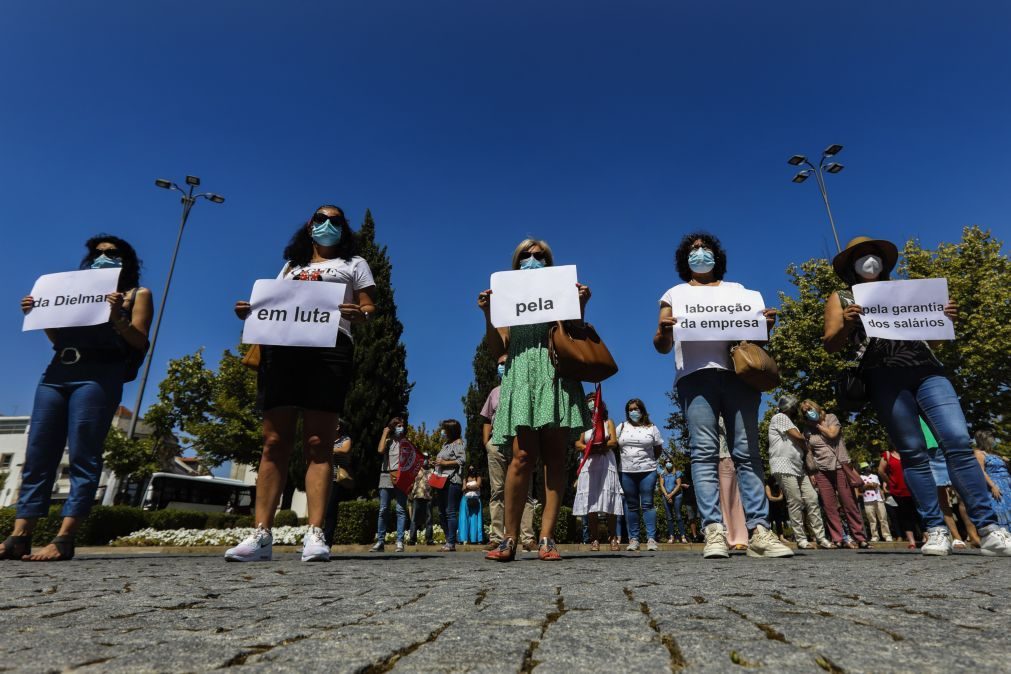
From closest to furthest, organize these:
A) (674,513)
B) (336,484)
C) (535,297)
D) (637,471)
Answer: (535,297) < (336,484) < (637,471) < (674,513)

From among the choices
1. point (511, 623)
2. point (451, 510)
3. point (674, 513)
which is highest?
point (674, 513)

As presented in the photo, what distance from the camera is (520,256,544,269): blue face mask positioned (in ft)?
16.0

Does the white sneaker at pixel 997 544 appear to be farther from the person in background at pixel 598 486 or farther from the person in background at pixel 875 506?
the person in background at pixel 875 506

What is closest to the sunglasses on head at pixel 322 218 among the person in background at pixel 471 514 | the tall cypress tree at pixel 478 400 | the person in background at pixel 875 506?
the person in background at pixel 471 514

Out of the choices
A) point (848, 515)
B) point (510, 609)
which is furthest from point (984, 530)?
point (848, 515)

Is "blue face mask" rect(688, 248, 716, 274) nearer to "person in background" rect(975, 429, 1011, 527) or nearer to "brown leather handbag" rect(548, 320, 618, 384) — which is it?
"brown leather handbag" rect(548, 320, 618, 384)

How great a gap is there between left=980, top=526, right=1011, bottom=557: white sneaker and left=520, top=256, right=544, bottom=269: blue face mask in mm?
3739

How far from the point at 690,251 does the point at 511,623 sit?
4197mm

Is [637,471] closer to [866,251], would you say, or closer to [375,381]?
[866,251]

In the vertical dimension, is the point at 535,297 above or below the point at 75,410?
above

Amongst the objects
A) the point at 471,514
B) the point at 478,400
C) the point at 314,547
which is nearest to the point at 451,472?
the point at 471,514

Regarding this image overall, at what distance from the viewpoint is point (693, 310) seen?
4504 millimetres

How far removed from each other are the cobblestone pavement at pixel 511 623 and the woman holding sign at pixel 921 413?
1858 millimetres

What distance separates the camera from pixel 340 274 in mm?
4453
